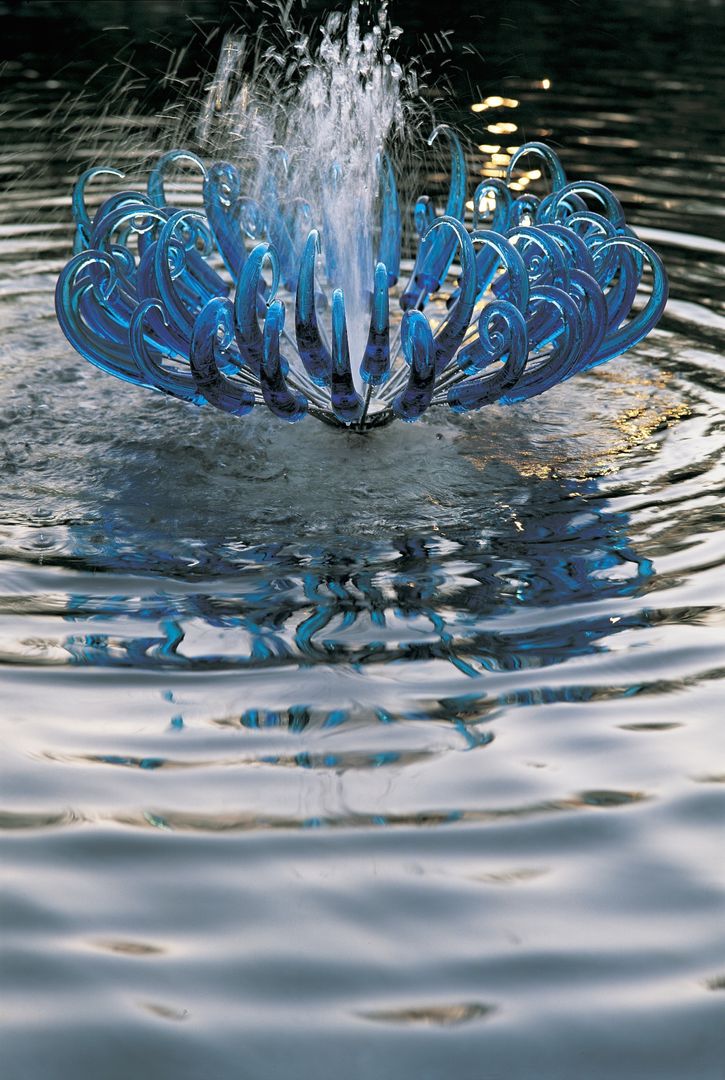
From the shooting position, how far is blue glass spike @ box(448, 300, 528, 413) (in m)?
5.58

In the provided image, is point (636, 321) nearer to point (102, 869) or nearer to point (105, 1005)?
point (102, 869)

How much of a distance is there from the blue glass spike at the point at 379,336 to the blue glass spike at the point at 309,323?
0.55 ft

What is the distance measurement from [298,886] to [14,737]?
1.06 metres

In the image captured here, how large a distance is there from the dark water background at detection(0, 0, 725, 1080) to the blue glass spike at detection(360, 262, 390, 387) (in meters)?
0.48

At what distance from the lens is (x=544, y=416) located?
22.5 ft

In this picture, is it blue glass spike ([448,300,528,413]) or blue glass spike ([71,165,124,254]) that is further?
blue glass spike ([71,165,124,254])

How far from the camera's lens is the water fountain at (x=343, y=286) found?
18.2ft

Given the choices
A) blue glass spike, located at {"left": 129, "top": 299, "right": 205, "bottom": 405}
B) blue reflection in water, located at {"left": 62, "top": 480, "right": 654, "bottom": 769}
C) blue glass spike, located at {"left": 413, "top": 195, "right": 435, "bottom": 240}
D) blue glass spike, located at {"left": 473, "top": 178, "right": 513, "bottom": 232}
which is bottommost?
blue reflection in water, located at {"left": 62, "top": 480, "right": 654, "bottom": 769}

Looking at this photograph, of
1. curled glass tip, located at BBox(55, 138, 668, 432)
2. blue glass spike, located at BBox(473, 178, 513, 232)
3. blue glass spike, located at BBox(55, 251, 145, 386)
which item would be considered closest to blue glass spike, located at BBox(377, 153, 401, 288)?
curled glass tip, located at BBox(55, 138, 668, 432)

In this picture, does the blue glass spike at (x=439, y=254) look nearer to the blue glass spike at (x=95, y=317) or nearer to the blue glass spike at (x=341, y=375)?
the blue glass spike at (x=341, y=375)

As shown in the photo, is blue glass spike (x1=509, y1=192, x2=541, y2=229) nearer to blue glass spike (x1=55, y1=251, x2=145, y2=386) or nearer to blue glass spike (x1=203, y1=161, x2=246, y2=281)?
blue glass spike (x1=203, y1=161, x2=246, y2=281)

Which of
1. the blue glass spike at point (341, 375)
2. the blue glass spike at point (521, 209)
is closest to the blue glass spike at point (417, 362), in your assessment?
the blue glass spike at point (341, 375)

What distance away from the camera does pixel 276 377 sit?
5.56m

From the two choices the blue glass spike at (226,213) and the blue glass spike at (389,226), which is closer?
the blue glass spike at (226,213)
